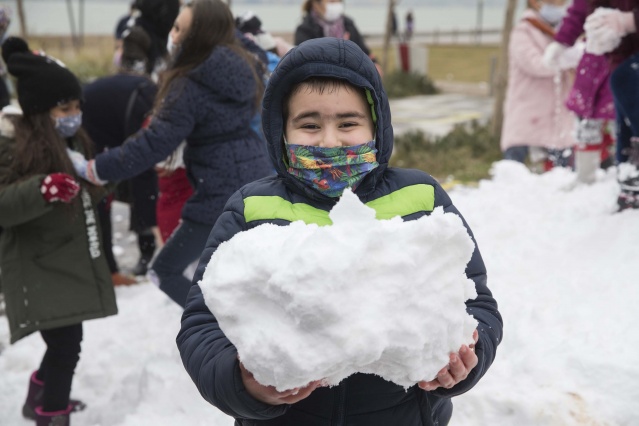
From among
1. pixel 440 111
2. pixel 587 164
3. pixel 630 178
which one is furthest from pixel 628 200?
pixel 440 111

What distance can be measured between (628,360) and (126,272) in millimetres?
4125

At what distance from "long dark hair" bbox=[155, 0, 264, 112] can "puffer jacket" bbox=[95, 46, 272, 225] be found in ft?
0.17

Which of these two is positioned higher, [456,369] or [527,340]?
[456,369]

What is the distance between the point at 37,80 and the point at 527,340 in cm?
261

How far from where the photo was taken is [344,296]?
1.24 metres

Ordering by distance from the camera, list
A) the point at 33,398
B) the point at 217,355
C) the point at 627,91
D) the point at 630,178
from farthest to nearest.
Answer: the point at 630,178 < the point at 627,91 < the point at 33,398 < the point at 217,355

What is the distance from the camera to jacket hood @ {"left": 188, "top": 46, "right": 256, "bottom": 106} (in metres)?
3.04

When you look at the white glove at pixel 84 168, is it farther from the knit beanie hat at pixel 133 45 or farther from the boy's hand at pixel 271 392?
the knit beanie hat at pixel 133 45

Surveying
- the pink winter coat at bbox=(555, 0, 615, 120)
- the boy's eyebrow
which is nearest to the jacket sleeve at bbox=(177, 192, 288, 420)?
the boy's eyebrow

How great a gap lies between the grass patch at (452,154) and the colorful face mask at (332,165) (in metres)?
5.69

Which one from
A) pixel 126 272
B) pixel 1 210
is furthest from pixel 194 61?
pixel 126 272

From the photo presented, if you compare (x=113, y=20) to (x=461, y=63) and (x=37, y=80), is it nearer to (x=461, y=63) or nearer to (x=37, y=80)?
(x=461, y=63)

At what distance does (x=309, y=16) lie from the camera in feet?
19.6

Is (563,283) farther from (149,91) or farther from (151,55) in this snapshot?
(151,55)
